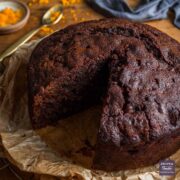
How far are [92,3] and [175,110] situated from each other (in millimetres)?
1110

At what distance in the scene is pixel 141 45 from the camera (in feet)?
5.88

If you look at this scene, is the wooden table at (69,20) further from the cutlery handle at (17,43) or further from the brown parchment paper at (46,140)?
the brown parchment paper at (46,140)

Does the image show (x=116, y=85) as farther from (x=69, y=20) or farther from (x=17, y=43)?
(x=69, y=20)

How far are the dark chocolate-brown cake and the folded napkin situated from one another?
1.61 feet

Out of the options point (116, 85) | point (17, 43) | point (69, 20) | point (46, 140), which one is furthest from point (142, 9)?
point (46, 140)

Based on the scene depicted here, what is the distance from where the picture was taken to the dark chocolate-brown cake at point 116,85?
158 cm

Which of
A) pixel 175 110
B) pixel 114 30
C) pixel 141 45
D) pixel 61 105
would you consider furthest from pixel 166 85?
pixel 61 105

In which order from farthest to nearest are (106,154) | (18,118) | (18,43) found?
(18,43)
(18,118)
(106,154)

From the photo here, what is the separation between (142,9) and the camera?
7.87 feet

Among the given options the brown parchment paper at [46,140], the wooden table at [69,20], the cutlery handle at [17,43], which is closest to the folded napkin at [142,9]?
the wooden table at [69,20]

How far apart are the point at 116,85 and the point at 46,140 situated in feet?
1.35

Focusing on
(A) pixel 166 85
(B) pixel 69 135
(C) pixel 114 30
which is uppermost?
(C) pixel 114 30

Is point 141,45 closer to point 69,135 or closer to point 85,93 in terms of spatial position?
point 85,93

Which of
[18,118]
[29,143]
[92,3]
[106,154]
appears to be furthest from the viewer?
[92,3]
